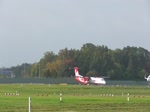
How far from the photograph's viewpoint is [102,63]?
150m

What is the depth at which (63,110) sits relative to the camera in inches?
1151

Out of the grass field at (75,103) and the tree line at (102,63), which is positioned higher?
the tree line at (102,63)

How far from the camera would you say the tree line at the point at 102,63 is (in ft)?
489

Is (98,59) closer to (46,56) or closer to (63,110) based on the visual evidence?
(46,56)

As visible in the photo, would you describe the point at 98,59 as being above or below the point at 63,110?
above

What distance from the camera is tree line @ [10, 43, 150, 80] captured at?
149 metres

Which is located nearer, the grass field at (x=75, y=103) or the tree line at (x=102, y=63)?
the grass field at (x=75, y=103)

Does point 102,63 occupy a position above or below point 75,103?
above

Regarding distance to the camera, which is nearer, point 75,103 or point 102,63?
point 75,103

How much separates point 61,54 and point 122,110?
13492 cm

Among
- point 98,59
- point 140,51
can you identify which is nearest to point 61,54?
point 98,59

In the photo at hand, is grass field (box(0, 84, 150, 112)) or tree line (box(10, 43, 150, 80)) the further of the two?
tree line (box(10, 43, 150, 80))

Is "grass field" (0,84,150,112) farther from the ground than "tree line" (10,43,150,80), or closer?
closer

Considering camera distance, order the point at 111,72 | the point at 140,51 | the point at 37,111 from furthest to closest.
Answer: the point at 140,51, the point at 111,72, the point at 37,111
